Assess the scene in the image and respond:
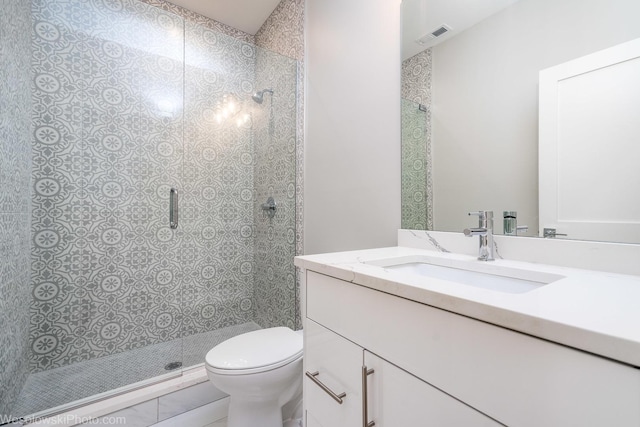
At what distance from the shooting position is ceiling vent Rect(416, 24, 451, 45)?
3.60ft

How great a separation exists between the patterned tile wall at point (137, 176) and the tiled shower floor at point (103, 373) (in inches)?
2.9

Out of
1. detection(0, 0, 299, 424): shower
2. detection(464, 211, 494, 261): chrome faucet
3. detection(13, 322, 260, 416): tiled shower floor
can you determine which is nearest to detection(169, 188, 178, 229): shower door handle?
detection(0, 0, 299, 424): shower

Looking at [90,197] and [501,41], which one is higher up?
[501,41]

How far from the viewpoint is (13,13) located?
→ 1300mm

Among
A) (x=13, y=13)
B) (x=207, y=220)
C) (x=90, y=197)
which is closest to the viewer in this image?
(x=13, y=13)

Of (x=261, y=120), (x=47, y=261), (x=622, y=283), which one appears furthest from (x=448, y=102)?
(x=47, y=261)

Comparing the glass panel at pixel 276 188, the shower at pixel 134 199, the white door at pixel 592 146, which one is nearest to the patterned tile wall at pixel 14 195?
the shower at pixel 134 199

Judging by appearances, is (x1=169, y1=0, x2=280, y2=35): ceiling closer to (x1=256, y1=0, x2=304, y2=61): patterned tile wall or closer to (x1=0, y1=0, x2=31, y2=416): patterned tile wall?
(x1=256, y1=0, x2=304, y2=61): patterned tile wall

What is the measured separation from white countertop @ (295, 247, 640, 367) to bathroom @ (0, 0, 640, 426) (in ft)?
0.80

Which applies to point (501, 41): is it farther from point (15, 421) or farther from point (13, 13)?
point (15, 421)

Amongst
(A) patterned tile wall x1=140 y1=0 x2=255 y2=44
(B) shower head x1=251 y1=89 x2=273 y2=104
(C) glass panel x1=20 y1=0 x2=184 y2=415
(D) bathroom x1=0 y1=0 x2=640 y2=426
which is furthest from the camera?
(B) shower head x1=251 y1=89 x2=273 y2=104

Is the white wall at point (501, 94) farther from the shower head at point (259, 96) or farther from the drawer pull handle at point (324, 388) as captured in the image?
the shower head at point (259, 96)

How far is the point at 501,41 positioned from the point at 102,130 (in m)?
2.10

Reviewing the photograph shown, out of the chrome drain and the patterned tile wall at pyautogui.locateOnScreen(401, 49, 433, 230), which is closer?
the patterned tile wall at pyautogui.locateOnScreen(401, 49, 433, 230)
